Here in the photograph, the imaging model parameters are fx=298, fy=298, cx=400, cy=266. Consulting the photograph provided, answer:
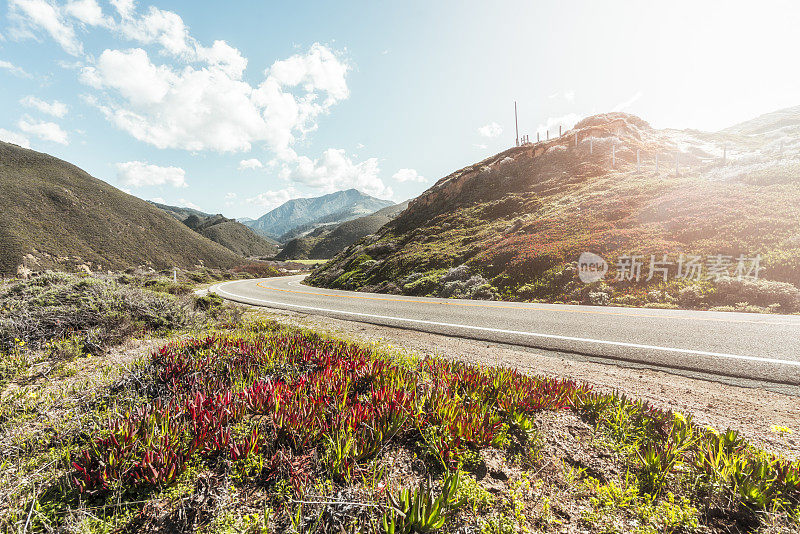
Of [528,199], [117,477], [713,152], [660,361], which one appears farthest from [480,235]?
[713,152]

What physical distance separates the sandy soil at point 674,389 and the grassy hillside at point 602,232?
7.82 meters

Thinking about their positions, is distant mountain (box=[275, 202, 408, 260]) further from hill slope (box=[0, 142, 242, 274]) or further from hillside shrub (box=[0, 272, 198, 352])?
hillside shrub (box=[0, 272, 198, 352])

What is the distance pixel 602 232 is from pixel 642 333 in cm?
1300

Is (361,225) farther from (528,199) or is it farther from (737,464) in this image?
(737,464)

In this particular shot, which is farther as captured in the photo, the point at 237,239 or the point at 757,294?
the point at 237,239

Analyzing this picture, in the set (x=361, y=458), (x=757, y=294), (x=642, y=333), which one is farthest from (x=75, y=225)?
(x=757, y=294)

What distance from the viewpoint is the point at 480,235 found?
26641mm

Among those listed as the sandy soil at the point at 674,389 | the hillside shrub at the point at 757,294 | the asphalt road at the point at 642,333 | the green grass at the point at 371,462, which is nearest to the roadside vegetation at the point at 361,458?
the green grass at the point at 371,462

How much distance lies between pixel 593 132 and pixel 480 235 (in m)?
33.1

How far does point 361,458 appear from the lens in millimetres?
2691

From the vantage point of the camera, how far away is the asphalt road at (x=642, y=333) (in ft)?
16.7

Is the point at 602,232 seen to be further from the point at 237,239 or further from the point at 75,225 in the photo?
the point at 237,239

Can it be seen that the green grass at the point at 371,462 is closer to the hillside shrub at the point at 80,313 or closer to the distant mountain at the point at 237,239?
the hillside shrub at the point at 80,313

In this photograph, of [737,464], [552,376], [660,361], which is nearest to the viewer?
[737,464]
